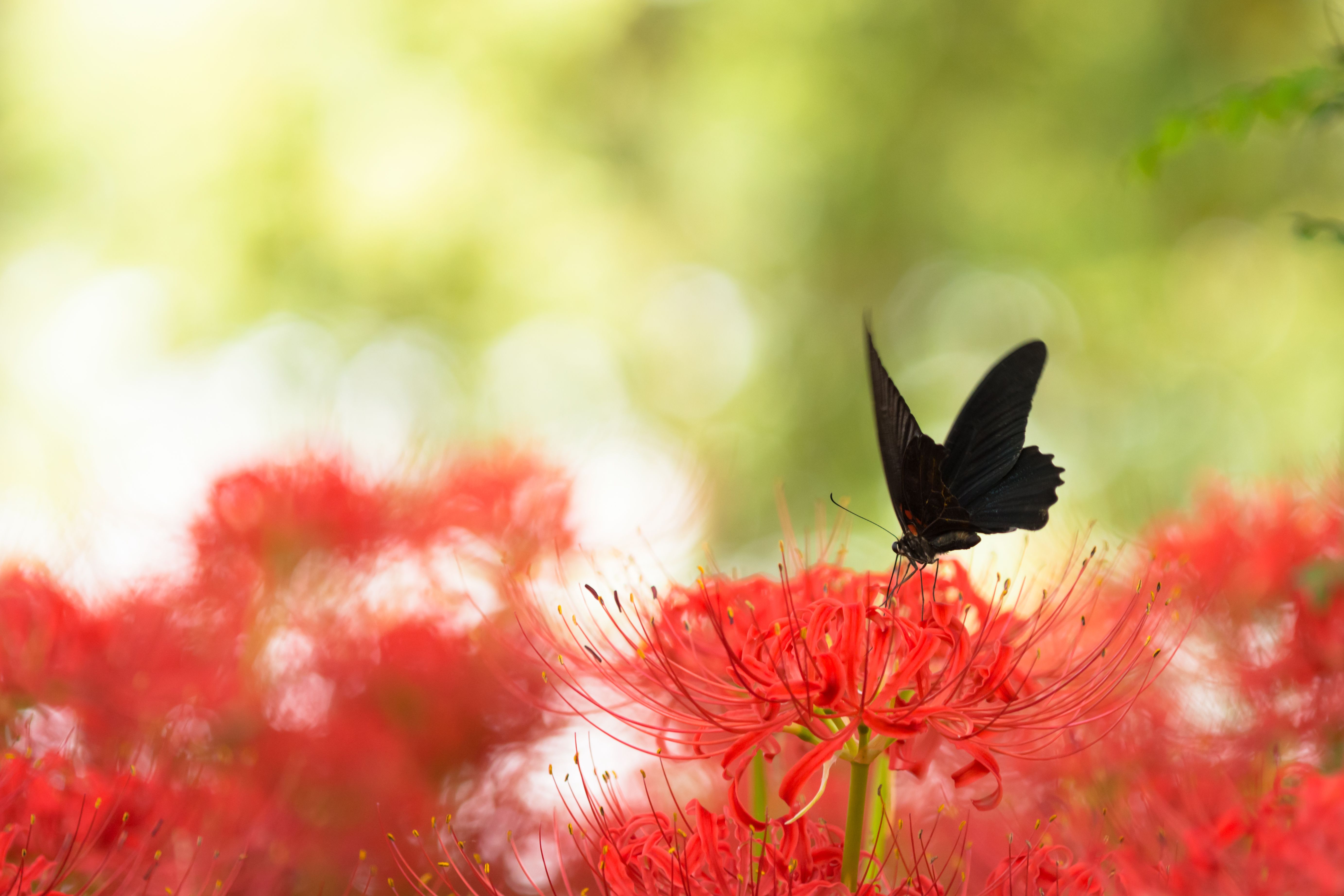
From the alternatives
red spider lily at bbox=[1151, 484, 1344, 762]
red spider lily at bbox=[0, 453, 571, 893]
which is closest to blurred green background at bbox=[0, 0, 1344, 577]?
red spider lily at bbox=[0, 453, 571, 893]

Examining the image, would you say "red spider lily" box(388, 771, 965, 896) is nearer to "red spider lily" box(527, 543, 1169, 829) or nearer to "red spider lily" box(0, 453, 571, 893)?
"red spider lily" box(527, 543, 1169, 829)

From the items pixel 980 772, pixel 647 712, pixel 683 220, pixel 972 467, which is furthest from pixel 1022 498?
pixel 683 220

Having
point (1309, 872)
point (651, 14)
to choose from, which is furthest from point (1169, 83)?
point (1309, 872)

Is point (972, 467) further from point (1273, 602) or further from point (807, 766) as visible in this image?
point (1273, 602)

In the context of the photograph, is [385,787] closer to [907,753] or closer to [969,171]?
[907,753]

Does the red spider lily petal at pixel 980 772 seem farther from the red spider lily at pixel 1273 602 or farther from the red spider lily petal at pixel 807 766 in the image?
the red spider lily at pixel 1273 602

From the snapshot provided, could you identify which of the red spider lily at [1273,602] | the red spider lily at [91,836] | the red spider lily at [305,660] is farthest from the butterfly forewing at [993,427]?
the red spider lily at [91,836]
